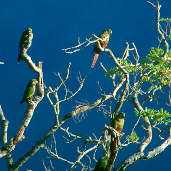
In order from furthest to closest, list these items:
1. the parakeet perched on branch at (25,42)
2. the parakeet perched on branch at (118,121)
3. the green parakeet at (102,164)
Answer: the parakeet perched on branch at (25,42)
the parakeet perched on branch at (118,121)
the green parakeet at (102,164)

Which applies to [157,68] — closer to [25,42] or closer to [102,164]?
[102,164]

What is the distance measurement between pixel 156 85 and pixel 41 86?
144 cm

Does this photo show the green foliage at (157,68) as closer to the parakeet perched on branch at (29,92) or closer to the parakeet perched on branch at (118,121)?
the parakeet perched on branch at (118,121)

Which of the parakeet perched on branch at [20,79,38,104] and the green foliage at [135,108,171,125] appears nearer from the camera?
the green foliage at [135,108,171,125]

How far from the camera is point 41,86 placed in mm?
A: 4828

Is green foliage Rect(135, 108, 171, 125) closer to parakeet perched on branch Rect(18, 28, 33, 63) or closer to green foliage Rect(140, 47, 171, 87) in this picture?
green foliage Rect(140, 47, 171, 87)

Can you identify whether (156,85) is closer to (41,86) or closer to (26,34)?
(41,86)

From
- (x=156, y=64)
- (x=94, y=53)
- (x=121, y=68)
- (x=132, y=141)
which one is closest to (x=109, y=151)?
(x=132, y=141)

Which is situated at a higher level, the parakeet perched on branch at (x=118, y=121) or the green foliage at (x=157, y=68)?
the green foliage at (x=157, y=68)

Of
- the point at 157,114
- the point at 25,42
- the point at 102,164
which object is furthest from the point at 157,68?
the point at 25,42

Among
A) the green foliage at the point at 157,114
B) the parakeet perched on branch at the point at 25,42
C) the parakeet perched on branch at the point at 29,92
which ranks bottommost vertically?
the green foliage at the point at 157,114

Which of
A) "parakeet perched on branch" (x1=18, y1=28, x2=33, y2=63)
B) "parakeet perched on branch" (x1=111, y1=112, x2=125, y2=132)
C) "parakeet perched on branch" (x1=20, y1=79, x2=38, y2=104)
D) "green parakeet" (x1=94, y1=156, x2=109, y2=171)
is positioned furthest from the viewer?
"parakeet perched on branch" (x1=20, y1=79, x2=38, y2=104)

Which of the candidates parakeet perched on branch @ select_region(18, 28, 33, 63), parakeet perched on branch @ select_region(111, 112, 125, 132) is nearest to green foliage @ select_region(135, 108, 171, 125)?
parakeet perched on branch @ select_region(111, 112, 125, 132)

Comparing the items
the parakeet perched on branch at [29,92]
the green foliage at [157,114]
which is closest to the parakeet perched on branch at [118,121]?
the green foliage at [157,114]
